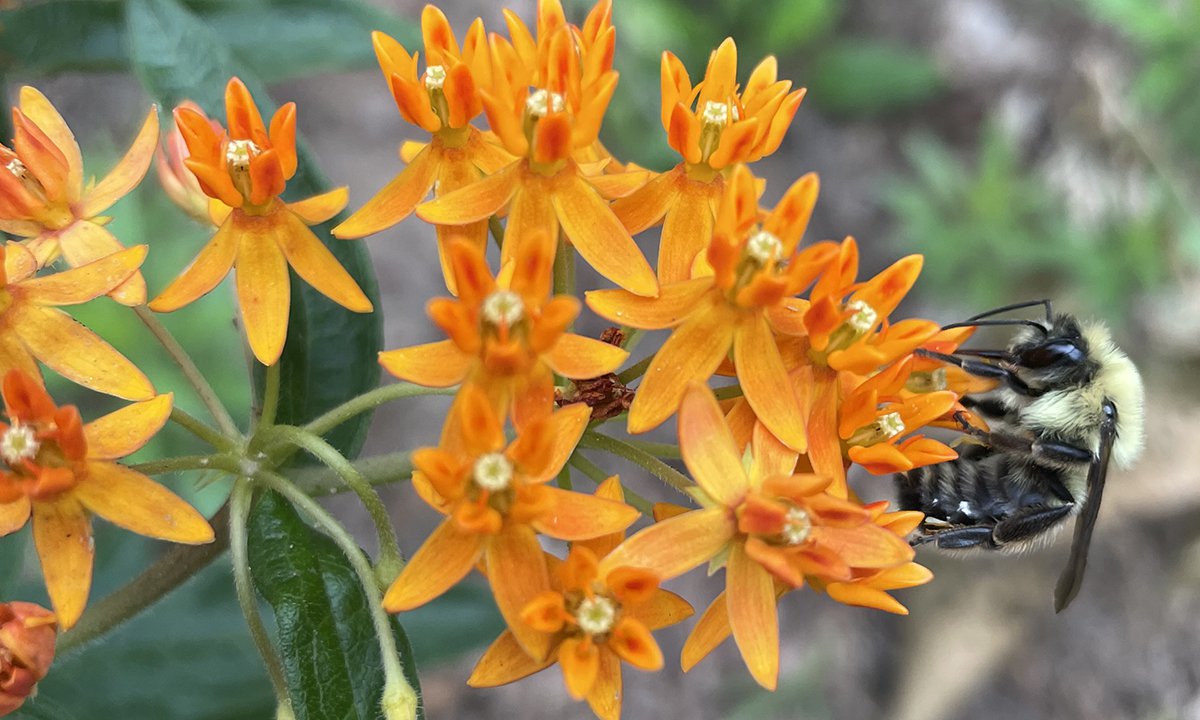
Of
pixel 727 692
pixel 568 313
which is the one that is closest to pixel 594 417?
pixel 568 313

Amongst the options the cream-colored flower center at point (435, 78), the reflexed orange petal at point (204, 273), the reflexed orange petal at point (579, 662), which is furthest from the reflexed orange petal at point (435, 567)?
the cream-colored flower center at point (435, 78)

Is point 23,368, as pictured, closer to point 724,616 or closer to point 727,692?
point 724,616

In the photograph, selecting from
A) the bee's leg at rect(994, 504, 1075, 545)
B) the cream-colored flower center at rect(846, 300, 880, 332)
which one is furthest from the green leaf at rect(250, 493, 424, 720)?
the bee's leg at rect(994, 504, 1075, 545)

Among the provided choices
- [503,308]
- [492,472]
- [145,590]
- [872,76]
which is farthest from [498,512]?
[872,76]

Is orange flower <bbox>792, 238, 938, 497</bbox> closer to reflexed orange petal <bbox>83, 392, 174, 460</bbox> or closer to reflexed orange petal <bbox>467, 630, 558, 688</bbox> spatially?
reflexed orange petal <bbox>467, 630, 558, 688</bbox>

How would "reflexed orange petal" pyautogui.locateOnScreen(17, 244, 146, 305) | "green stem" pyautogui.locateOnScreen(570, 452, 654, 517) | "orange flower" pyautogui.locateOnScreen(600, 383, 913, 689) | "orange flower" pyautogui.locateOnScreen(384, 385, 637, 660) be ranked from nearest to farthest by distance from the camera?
"orange flower" pyautogui.locateOnScreen(384, 385, 637, 660) → "orange flower" pyautogui.locateOnScreen(600, 383, 913, 689) → "reflexed orange petal" pyautogui.locateOnScreen(17, 244, 146, 305) → "green stem" pyautogui.locateOnScreen(570, 452, 654, 517)

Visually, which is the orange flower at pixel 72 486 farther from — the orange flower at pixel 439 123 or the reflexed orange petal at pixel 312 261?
the orange flower at pixel 439 123

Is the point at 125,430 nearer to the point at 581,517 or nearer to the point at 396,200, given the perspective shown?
the point at 396,200
